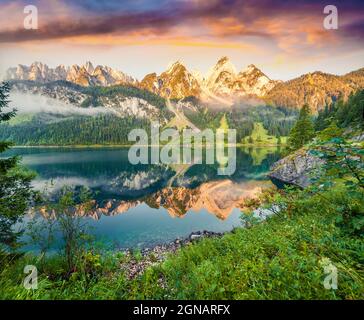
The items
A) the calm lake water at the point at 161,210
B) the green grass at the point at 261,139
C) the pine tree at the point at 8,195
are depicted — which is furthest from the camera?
the green grass at the point at 261,139

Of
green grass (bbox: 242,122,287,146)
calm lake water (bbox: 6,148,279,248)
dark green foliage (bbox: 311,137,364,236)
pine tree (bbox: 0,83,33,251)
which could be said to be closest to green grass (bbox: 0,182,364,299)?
dark green foliage (bbox: 311,137,364,236)

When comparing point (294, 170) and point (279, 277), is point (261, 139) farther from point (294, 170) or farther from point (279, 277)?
point (279, 277)

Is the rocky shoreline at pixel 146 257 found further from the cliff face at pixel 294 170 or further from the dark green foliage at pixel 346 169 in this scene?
the cliff face at pixel 294 170

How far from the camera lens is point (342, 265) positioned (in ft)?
11.4

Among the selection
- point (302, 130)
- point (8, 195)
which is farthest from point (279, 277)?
point (302, 130)

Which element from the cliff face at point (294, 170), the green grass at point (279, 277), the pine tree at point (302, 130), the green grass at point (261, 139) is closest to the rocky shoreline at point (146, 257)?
the green grass at point (279, 277)

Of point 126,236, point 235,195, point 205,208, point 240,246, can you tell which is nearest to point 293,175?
point 235,195

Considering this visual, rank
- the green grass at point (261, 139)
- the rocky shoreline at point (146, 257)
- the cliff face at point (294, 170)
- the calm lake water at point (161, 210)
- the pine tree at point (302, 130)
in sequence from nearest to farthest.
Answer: the rocky shoreline at point (146, 257)
the calm lake water at point (161, 210)
the cliff face at point (294, 170)
the pine tree at point (302, 130)
the green grass at point (261, 139)

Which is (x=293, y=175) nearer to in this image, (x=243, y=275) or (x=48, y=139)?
(x=243, y=275)

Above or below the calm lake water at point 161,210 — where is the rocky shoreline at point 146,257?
above

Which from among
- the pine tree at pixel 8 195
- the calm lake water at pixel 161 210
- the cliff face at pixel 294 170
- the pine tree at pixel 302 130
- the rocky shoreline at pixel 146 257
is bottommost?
the calm lake water at pixel 161 210

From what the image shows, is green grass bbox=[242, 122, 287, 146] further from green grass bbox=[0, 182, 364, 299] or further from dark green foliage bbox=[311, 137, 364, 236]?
dark green foliage bbox=[311, 137, 364, 236]
